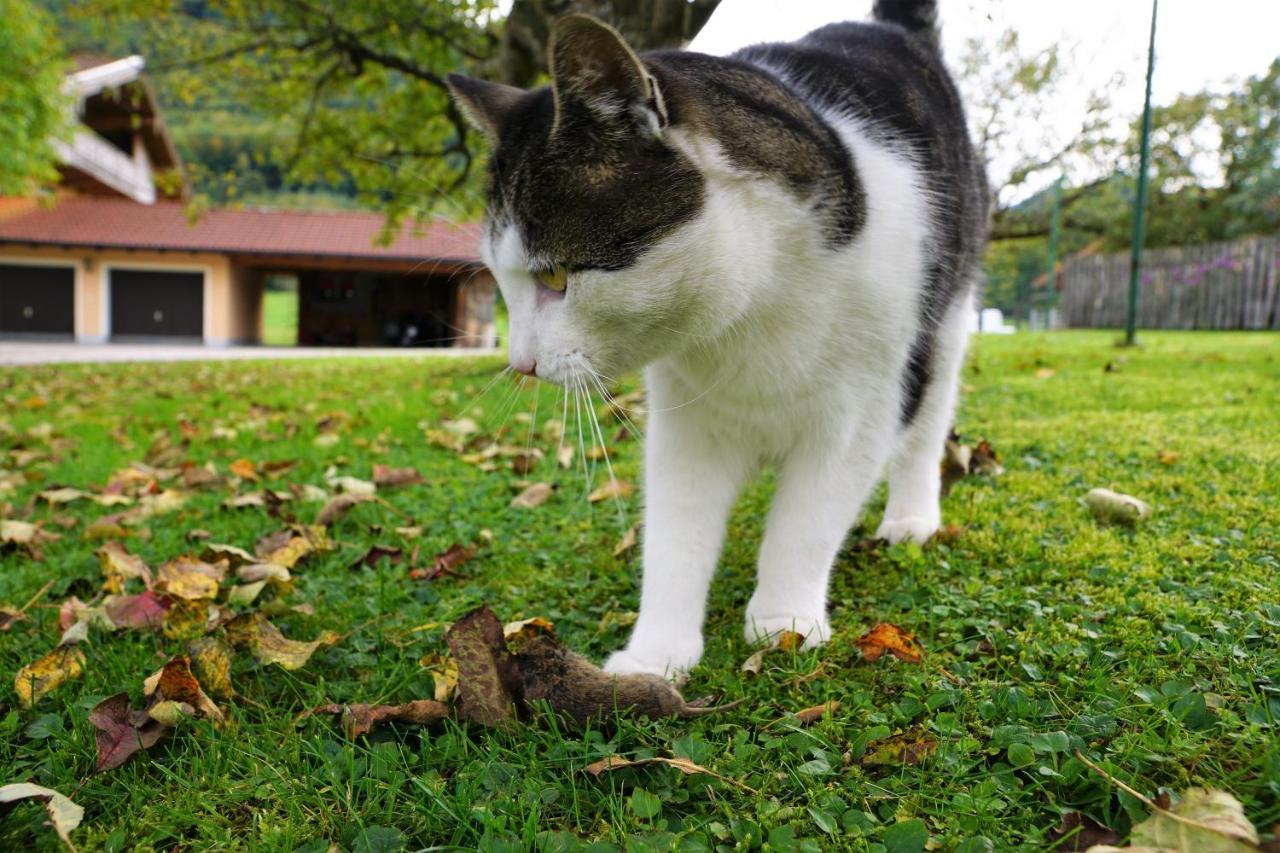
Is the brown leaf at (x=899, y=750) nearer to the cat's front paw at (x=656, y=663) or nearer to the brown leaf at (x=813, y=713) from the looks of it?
the brown leaf at (x=813, y=713)

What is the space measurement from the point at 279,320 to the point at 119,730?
3461cm

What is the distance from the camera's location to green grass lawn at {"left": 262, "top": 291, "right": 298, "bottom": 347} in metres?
24.9

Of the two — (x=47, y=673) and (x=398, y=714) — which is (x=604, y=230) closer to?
(x=398, y=714)

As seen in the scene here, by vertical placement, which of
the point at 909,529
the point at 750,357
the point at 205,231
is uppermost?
the point at 205,231

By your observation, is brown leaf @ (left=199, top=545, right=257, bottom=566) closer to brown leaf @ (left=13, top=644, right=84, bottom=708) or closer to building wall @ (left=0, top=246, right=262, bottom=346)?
brown leaf @ (left=13, top=644, right=84, bottom=708)

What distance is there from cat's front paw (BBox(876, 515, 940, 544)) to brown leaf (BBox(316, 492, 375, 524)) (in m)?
1.84

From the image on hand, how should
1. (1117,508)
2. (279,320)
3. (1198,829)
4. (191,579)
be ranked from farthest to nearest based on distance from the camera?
(279,320)
(1117,508)
(191,579)
(1198,829)

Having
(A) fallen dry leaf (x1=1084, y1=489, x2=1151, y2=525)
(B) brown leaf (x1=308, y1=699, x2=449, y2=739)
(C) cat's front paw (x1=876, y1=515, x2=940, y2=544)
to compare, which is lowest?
(B) brown leaf (x1=308, y1=699, x2=449, y2=739)

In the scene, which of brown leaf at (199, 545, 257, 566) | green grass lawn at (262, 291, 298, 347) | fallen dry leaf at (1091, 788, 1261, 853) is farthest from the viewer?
green grass lawn at (262, 291, 298, 347)

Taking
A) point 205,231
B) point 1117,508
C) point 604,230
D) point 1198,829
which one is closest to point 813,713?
point 1198,829

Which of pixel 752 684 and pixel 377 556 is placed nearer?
pixel 752 684

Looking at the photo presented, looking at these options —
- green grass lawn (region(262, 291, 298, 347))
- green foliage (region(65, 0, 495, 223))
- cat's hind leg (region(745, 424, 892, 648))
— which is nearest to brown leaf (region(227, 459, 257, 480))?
cat's hind leg (region(745, 424, 892, 648))

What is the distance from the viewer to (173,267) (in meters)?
21.5

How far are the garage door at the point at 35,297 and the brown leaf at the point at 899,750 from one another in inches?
1004
